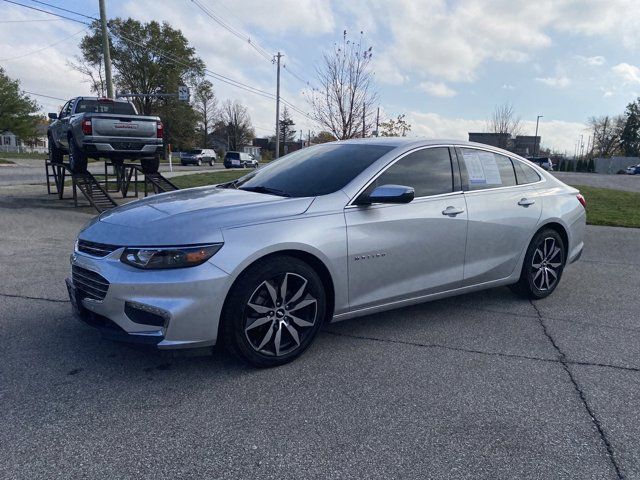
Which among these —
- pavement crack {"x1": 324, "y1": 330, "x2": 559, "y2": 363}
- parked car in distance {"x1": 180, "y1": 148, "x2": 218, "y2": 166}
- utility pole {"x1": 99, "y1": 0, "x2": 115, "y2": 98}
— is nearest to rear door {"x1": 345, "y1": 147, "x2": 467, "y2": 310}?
pavement crack {"x1": 324, "y1": 330, "x2": 559, "y2": 363}

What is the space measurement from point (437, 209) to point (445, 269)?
1.74 ft

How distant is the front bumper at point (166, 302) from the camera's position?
2.84 m

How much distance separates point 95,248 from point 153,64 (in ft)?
184

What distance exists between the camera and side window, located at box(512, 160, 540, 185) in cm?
478

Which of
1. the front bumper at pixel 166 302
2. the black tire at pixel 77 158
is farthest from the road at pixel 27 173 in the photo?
the front bumper at pixel 166 302

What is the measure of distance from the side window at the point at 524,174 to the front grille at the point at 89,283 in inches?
154

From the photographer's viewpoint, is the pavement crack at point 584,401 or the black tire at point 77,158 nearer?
the pavement crack at point 584,401

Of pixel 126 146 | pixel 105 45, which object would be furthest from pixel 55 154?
pixel 105 45

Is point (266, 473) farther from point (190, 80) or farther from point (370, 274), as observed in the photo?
point (190, 80)

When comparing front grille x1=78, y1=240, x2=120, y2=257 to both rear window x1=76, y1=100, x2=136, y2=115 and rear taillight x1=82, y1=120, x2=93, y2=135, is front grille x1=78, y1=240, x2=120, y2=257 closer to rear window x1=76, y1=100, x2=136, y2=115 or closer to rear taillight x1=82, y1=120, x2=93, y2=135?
rear taillight x1=82, y1=120, x2=93, y2=135

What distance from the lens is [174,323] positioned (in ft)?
9.34

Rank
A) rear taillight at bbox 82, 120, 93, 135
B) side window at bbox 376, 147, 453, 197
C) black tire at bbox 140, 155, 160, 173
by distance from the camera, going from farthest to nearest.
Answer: black tire at bbox 140, 155, 160, 173
rear taillight at bbox 82, 120, 93, 135
side window at bbox 376, 147, 453, 197

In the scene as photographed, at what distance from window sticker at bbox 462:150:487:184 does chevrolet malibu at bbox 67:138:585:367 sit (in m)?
0.01

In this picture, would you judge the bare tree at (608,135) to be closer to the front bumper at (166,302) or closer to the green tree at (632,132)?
the green tree at (632,132)
